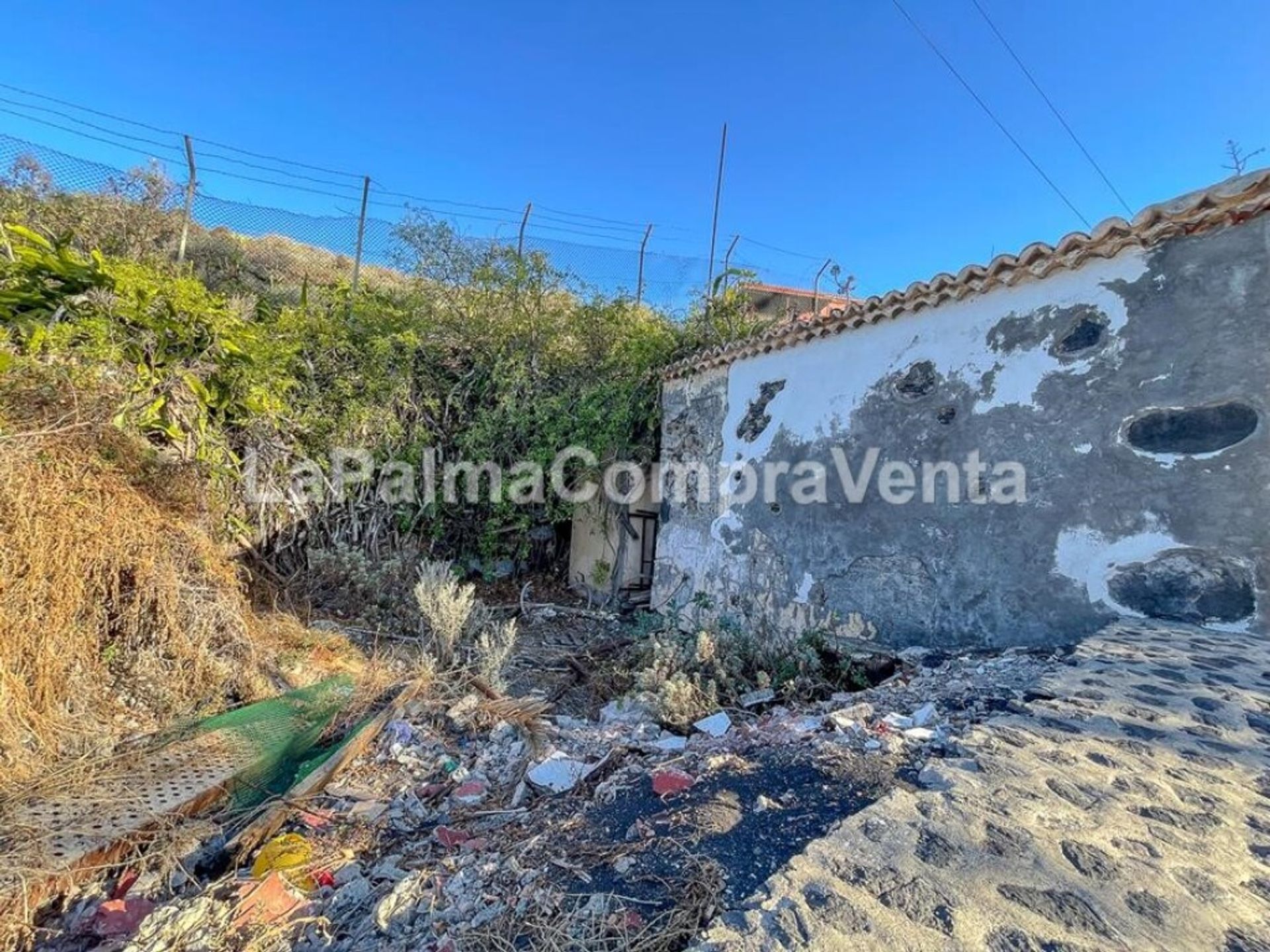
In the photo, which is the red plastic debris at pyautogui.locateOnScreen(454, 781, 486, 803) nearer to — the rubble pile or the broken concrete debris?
the rubble pile

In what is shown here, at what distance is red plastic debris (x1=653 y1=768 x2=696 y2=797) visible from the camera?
2150 millimetres

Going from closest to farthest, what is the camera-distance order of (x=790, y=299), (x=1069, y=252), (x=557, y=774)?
(x=557, y=774)
(x=1069, y=252)
(x=790, y=299)

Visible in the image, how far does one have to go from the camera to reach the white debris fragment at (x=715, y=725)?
300 centimetres

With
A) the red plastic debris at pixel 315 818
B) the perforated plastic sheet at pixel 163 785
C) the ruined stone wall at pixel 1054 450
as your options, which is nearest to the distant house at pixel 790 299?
the ruined stone wall at pixel 1054 450

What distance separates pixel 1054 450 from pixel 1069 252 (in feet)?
3.75

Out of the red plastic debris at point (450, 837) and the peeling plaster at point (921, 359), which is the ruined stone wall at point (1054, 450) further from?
the red plastic debris at point (450, 837)

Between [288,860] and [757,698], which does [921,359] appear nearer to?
[757,698]

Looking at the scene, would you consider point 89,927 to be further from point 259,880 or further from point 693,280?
point 693,280

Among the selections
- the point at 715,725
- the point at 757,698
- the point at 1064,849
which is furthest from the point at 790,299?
the point at 1064,849

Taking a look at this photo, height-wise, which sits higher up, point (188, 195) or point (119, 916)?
point (188, 195)

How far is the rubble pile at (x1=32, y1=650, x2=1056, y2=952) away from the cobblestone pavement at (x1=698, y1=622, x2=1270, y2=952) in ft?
0.58

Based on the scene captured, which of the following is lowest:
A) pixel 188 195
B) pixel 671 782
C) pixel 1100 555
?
pixel 671 782

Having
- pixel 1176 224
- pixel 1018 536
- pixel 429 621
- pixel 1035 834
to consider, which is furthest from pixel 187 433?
pixel 1176 224

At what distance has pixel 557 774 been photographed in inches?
107
